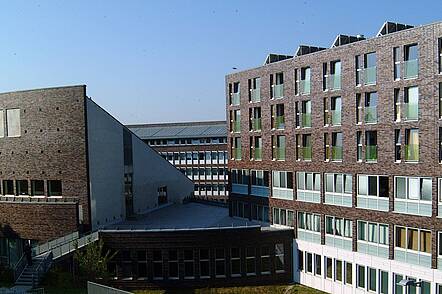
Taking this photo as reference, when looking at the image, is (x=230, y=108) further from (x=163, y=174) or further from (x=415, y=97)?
(x=415, y=97)

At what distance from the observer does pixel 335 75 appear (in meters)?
36.0

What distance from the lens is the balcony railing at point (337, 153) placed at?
35.7m

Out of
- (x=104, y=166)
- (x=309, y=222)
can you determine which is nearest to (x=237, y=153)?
(x=309, y=222)

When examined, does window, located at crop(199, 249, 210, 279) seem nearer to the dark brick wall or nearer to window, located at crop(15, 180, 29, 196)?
the dark brick wall

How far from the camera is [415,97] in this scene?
100 feet

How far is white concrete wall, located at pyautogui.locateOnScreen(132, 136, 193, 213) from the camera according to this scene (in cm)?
4791

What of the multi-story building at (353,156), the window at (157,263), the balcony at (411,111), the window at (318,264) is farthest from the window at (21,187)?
the balcony at (411,111)

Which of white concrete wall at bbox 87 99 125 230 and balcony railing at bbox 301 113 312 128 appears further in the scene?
white concrete wall at bbox 87 99 125 230

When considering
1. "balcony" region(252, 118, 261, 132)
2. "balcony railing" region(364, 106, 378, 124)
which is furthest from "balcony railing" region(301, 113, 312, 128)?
"balcony railing" region(364, 106, 378, 124)

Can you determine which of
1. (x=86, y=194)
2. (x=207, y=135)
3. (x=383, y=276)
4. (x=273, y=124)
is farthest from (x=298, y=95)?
(x=207, y=135)

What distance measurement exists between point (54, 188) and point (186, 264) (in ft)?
41.1

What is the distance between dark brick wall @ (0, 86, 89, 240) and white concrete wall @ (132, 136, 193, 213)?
25.6 ft

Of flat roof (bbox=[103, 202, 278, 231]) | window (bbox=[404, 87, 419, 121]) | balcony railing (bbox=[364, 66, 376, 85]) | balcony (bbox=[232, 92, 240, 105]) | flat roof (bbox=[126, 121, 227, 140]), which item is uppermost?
balcony railing (bbox=[364, 66, 376, 85])

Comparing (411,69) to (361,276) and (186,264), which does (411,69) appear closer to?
(361,276)
